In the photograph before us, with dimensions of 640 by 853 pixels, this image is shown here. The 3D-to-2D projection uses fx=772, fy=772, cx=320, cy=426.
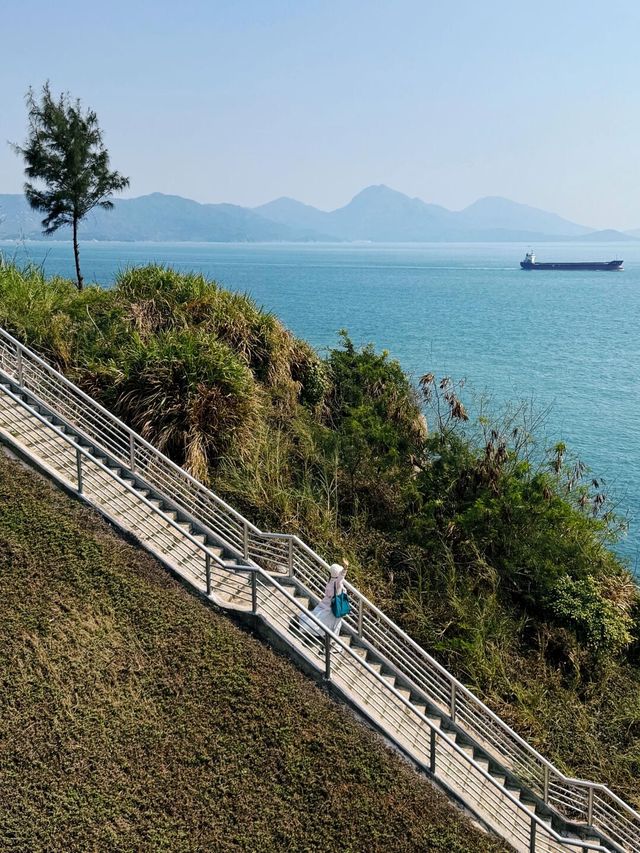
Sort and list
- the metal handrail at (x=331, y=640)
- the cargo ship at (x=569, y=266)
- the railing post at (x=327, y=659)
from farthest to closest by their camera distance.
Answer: the cargo ship at (x=569, y=266) → the railing post at (x=327, y=659) → the metal handrail at (x=331, y=640)

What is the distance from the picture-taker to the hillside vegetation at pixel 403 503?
13516 millimetres

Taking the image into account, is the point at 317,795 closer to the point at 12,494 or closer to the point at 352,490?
the point at 12,494

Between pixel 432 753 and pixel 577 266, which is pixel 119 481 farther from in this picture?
pixel 577 266

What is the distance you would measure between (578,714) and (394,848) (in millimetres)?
5543

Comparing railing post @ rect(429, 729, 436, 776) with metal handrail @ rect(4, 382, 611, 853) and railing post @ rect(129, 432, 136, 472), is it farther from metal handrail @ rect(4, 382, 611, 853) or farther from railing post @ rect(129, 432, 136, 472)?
railing post @ rect(129, 432, 136, 472)

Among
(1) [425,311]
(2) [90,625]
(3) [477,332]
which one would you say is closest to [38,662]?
(2) [90,625]

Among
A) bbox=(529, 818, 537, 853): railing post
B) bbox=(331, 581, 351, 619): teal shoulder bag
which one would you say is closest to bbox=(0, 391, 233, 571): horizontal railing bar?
bbox=(331, 581, 351, 619): teal shoulder bag

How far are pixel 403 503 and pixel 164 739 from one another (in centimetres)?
884

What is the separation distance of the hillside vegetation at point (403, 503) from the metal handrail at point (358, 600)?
0.81 meters

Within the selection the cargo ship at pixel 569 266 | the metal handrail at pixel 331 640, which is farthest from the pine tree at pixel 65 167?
the cargo ship at pixel 569 266

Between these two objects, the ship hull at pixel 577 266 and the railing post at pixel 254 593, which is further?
the ship hull at pixel 577 266

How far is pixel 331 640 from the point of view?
10.6 meters

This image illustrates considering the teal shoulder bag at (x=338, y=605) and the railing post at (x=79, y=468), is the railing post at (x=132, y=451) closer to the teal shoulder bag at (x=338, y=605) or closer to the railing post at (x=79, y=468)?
the railing post at (x=79, y=468)

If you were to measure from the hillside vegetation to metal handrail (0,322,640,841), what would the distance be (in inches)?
31.7
